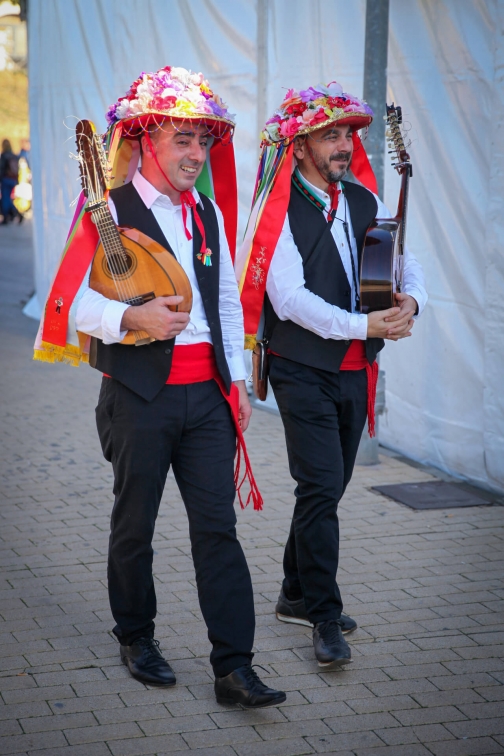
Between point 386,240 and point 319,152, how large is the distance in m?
0.42

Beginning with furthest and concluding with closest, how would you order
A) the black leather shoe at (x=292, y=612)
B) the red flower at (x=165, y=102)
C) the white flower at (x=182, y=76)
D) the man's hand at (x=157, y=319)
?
the black leather shoe at (x=292, y=612) < the white flower at (x=182, y=76) < the red flower at (x=165, y=102) < the man's hand at (x=157, y=319)

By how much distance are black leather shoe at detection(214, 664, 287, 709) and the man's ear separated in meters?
1.92

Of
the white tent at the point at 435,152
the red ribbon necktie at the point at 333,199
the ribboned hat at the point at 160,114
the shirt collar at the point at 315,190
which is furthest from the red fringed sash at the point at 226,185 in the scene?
the white tent at the point at 435,152

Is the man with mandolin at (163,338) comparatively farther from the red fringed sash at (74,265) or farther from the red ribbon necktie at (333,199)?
the red ribbon necktie at (333,199)

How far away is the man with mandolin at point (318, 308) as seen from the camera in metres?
3.84

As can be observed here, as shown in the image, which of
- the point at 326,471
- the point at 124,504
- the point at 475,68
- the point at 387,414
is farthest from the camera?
the point at 387,414

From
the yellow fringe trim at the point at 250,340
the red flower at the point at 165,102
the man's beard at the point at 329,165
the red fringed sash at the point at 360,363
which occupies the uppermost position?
the red flower at the point at 165,102

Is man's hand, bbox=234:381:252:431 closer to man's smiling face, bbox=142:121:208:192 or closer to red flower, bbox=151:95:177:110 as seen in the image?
man's smiling face, bbox=142:121:208:192

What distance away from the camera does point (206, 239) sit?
3539mm

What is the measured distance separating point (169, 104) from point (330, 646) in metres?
2.03

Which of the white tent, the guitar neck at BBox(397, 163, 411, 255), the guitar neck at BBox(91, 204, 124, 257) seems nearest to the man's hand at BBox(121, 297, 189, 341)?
the guitar neck at BBox(91, 204, 124, 257)

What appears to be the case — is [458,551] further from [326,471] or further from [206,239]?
[206,239]

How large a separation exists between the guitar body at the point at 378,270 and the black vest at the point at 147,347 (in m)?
0.65

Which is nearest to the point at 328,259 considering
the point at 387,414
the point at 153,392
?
the point at 153,392
